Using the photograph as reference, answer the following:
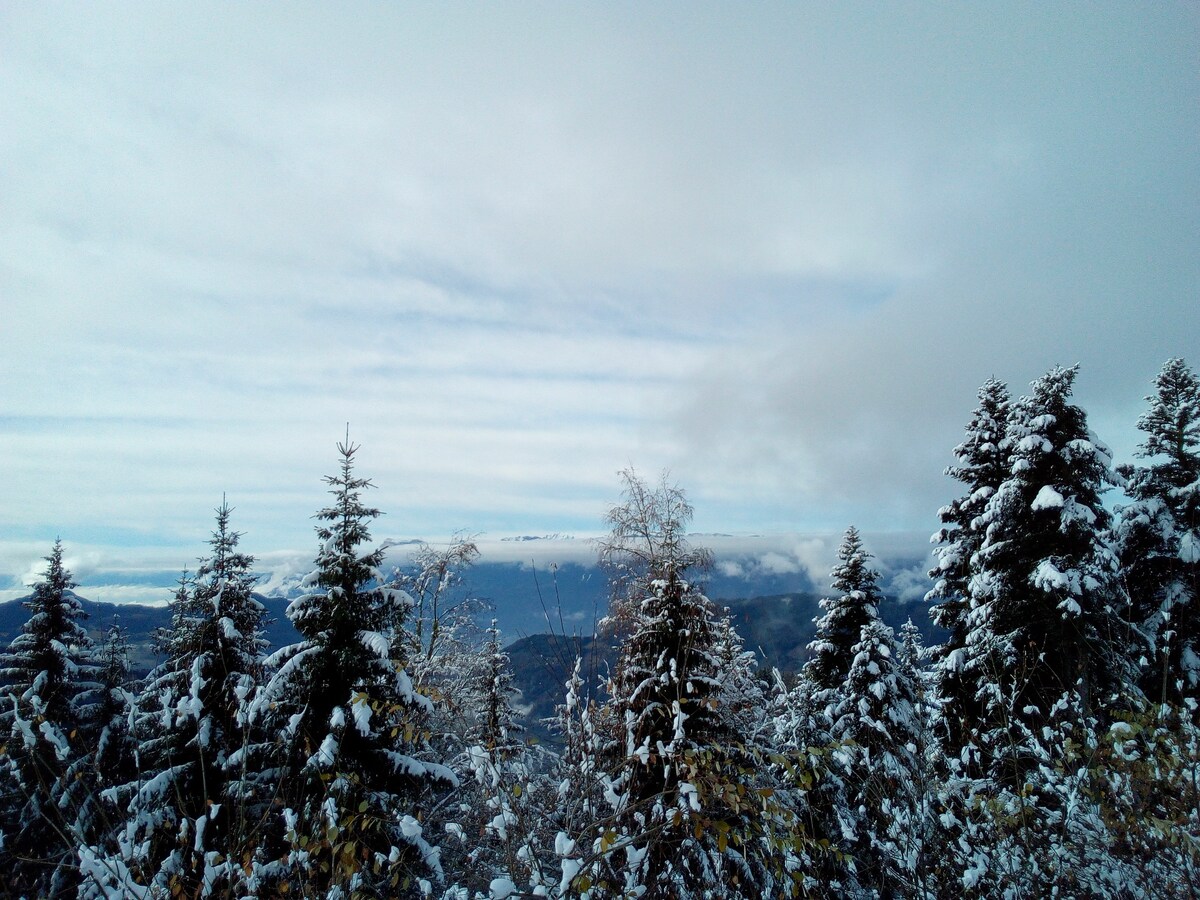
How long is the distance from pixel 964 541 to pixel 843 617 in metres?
4.84

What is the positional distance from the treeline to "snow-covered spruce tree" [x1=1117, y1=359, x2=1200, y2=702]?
0.08 m

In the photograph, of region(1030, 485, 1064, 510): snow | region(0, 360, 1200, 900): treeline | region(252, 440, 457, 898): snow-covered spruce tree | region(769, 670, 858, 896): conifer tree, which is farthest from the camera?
region(1030, 485, 1064, 510): snow

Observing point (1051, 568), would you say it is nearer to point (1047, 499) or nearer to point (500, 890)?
point (1047, 499)

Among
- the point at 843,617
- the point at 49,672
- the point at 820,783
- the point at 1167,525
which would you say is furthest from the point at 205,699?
the point at 1167,525

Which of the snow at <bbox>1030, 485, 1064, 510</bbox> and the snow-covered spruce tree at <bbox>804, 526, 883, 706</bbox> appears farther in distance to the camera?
the snow-covered spruce tree at <bbox>804, 526, 883, 706</bbox>

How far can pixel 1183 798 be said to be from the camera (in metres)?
5.51

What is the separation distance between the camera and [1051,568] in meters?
14.3

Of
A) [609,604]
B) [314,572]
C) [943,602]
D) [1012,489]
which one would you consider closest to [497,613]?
[609,604]

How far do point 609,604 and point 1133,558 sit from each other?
14.9m

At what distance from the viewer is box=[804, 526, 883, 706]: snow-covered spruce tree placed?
55.7ft

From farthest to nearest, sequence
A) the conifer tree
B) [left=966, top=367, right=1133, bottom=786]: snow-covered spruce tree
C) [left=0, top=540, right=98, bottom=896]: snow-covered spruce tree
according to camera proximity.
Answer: [left=0, top=540, right=98, bottom=896]: snow-covered spruce tree
[left=966, top=367, right=1133, bottom=786]: snow-covered spruce tree
the conifer tree

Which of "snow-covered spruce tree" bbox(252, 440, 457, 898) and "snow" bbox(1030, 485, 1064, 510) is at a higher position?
"snow" bbox(1030, 485, 1064, 510)

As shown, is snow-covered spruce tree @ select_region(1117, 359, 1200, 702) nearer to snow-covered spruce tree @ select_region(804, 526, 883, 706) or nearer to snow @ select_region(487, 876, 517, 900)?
snow-covered spruce tree @ select_region(804, 526, 883, 706)

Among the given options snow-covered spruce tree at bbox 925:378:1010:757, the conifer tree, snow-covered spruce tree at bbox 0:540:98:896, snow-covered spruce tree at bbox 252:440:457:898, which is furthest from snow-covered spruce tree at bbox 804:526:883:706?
snow-covered spruce tree at bbox 0:540:98:896
